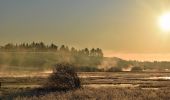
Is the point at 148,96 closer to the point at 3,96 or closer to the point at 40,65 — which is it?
the point at 3,96

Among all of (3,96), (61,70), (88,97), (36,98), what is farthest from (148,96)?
(61,70)

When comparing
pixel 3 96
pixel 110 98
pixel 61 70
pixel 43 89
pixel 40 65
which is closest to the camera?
pixel 110 98

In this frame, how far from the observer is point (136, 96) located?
44.5 m

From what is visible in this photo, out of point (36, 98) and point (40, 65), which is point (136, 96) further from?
point (40, 65)

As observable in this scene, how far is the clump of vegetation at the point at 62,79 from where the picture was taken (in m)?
56.5

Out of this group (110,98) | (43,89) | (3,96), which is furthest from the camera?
(43,89)

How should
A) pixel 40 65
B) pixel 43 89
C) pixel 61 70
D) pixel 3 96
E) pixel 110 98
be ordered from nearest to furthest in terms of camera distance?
pixel 110 98 < pixel 3 96 < pixel 43 89 < pixel 61 70 < pixel 40 65

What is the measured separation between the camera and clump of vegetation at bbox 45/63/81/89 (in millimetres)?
56469

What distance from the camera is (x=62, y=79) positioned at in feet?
186

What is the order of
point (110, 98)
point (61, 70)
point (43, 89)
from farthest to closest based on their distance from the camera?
point (61, 70) < point (43, 89) < point (110, 98)

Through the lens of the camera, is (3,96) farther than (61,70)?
No

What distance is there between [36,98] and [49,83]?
14.2 m

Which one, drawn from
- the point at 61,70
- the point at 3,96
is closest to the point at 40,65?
the point at 61,70

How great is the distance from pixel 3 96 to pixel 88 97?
764cm
